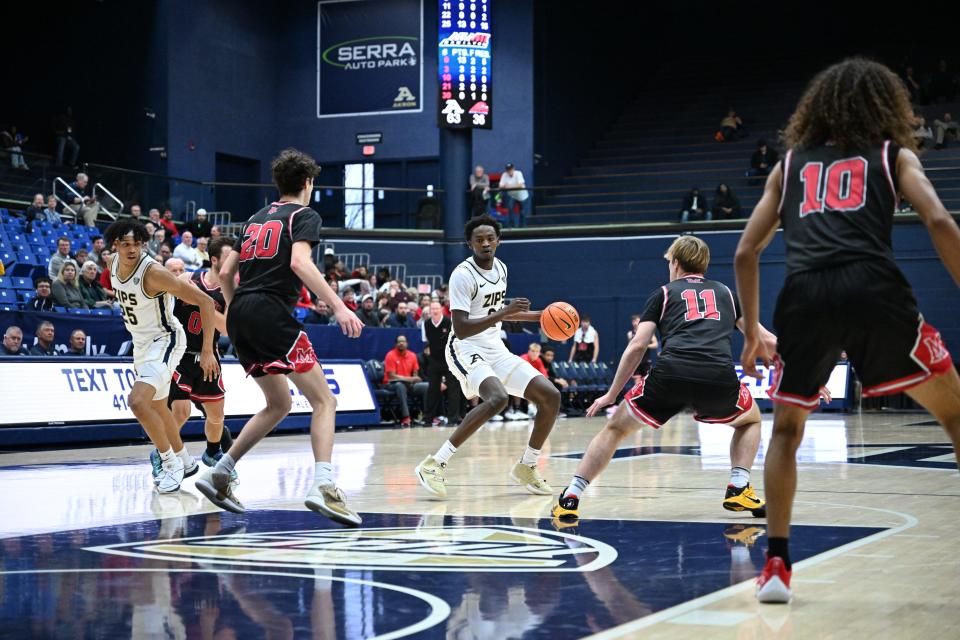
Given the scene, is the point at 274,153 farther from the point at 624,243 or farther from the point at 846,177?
the point at 846,177

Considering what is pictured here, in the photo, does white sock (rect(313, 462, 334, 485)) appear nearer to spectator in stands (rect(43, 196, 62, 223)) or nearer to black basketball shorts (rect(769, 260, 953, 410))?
black basketball shorts (rect(769, 260, 953, 410))

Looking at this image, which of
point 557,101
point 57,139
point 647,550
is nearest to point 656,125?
point 557,101

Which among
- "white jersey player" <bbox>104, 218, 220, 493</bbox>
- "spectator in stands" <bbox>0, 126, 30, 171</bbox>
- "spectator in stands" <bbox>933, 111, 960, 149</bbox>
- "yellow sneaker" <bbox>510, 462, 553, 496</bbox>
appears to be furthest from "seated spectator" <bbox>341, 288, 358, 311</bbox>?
"spectator in stands" <bbox>933, 111, 960, 149</bbox>

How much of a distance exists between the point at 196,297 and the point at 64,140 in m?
19.2

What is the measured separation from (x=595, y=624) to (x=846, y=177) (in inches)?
71.8

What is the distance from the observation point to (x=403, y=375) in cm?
1928

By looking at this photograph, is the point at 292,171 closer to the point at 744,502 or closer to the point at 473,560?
the point at 473,560

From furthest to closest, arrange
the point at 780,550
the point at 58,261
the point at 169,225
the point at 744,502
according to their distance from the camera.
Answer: the point at 169,225 < the point at 58,261 < the point at 744,502 < the point at 780,550

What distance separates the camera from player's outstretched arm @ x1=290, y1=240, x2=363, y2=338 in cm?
600

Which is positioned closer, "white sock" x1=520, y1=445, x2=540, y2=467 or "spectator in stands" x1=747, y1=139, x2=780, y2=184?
"white sock" x1=520, y1=445, x2=540, y2=467

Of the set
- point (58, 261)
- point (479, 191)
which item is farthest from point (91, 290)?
point (479, 191)

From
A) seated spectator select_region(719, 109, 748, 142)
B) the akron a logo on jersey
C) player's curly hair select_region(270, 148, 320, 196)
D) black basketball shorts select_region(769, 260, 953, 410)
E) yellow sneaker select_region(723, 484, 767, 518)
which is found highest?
seated spectator select_region(719, 109, 748, 142)

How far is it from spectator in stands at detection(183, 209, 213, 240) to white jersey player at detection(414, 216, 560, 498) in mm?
15304

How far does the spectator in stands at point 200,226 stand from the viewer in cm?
2327
